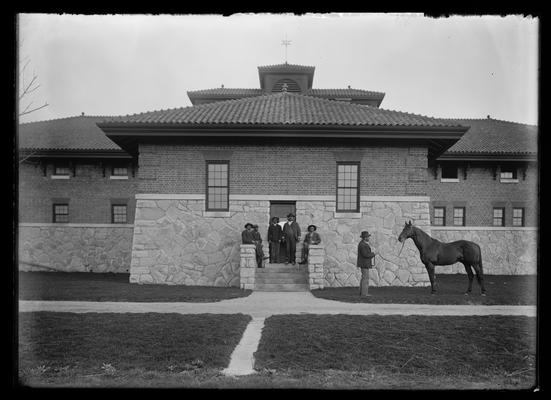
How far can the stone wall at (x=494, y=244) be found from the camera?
22156 mm

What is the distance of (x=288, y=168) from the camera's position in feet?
50.4

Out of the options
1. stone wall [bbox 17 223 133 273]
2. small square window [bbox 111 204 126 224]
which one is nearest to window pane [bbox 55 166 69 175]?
stone wall [bbox 17 223 133 273]

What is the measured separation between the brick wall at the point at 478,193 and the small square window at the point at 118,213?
1653 cm

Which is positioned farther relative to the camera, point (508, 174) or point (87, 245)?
point (508, 174)

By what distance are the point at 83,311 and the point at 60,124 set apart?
20534mm

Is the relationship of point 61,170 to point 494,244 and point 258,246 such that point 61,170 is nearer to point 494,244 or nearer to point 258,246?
point 258,246

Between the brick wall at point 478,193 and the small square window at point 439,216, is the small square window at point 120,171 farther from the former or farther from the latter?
the small square window at point 439,216

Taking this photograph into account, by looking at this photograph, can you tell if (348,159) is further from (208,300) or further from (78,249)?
(78,249)

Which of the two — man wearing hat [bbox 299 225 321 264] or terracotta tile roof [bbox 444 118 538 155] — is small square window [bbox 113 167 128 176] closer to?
man wearing hat [bbox 299 225 321 264]

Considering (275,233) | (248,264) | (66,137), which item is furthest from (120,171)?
(248,264)

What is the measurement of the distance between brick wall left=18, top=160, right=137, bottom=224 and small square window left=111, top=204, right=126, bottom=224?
0.24 m

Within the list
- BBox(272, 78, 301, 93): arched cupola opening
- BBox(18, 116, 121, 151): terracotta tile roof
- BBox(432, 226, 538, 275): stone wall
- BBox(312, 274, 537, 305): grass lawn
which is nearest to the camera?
BBox(312, 274, 537, 305): grass lawn

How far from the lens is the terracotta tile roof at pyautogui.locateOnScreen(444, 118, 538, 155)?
72.8 feet

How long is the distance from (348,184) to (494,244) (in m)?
11.7
